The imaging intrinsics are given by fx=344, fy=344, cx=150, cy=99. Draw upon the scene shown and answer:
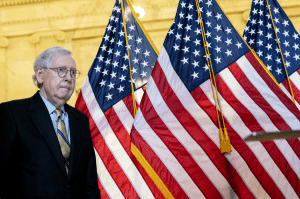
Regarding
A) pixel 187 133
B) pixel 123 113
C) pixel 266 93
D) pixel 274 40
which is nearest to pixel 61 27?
pixel 123 113

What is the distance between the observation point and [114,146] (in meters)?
4.00

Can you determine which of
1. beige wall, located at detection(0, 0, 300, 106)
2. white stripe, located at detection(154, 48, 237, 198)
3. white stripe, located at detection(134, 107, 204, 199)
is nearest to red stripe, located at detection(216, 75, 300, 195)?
white stripe, located at detection(154, 48, 237, 198)

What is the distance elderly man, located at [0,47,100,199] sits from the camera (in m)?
1.69

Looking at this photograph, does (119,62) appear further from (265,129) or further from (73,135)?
(73,135)

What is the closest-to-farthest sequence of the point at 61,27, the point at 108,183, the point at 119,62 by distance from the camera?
the point at 108,183 → the point at 119,62 → the point at 61,27

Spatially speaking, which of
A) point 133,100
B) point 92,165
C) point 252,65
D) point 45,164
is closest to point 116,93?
point 133,100

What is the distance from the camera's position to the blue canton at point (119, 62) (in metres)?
4.26

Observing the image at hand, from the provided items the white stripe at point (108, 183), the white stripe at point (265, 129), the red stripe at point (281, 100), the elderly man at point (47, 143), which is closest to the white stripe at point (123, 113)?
the white stripe at point (108, 183)

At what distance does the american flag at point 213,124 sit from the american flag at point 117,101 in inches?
28.2

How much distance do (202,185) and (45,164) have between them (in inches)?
73.0

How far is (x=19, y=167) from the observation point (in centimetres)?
171

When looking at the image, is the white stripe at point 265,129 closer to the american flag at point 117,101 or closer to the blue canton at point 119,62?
the american flag at point 117,101

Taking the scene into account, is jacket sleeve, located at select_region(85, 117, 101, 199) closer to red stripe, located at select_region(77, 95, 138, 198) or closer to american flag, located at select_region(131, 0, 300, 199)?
american flag, located at select_region(131, 0, 300, 199)

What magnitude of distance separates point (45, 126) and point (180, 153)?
1732mm
